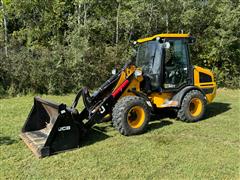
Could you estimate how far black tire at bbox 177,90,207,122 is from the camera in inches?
237

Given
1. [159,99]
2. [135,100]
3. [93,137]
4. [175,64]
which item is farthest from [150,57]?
[93,137]

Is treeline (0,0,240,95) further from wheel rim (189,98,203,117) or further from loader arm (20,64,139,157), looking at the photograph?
wheel rim (189,98,203,117)

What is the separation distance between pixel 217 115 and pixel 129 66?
108 inches

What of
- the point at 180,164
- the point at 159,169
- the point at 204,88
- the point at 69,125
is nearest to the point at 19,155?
the point at 69,125

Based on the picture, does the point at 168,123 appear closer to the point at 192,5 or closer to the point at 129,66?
the point at 129,66

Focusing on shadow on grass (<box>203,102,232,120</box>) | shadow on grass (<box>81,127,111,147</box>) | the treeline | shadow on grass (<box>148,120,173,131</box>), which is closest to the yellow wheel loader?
shadow on grass (<box>81,127,111,147</box>)

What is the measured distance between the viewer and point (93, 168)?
3770 mm

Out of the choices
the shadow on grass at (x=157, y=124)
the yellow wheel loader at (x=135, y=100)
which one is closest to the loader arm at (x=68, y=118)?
the yellow wheel loader at (x=135, y=100)

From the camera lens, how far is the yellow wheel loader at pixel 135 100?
172 inches

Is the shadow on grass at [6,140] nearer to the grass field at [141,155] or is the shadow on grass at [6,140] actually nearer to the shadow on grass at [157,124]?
the grass field at [141,155]

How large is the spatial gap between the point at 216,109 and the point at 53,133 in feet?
16.4

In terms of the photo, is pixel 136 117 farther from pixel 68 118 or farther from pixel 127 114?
pixel 68 118

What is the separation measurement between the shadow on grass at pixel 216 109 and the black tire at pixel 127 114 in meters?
2.00

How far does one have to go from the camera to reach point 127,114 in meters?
5.07
